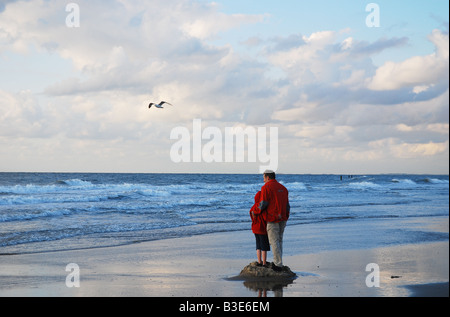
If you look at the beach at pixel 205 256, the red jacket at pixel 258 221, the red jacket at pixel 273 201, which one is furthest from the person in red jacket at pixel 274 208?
the beach at pixel 205 256

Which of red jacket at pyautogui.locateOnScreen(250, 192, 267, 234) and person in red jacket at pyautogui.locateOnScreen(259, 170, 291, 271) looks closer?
person in red jacket at pyautogui.locateOnScreen(259, 170, 291, 271)

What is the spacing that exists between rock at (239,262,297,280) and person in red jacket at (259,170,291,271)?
0.30 ft

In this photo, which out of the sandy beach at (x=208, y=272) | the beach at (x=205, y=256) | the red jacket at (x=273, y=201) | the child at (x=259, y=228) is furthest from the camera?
the child at (x=259, y=228)

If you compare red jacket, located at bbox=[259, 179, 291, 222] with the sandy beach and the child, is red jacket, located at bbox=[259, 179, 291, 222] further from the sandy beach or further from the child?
the sandy beach

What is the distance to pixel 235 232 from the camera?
48.9ft

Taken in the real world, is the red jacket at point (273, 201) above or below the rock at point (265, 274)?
above

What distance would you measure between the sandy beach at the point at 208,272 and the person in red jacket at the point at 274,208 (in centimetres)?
72

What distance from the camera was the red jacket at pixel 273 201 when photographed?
25.7 ft

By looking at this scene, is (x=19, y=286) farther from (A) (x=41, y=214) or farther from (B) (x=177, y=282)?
(A) (x=41, y=214)

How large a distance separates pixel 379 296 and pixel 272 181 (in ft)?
7.96

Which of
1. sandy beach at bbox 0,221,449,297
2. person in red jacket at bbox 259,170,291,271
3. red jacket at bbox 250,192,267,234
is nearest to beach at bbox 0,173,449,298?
sandy beach at bbox 0,221,449,297

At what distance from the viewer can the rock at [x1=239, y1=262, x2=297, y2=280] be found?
792 centimetres

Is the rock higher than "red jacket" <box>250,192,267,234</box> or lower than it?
lower

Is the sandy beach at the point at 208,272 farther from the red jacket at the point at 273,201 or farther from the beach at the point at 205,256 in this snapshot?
the red jacket at the point at 273,201
